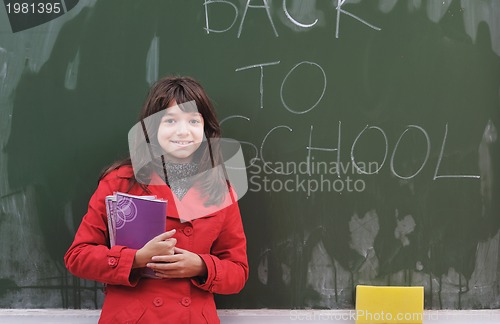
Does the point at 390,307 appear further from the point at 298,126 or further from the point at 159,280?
the point at 159,280

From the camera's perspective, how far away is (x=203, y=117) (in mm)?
2492

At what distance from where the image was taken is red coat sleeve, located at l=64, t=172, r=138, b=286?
2238mm

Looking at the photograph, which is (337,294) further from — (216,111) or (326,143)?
(216,111)

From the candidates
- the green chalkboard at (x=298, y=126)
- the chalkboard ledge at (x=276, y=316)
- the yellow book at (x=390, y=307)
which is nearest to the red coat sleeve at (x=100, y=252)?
the green chalkboard at (x=298, y=126)

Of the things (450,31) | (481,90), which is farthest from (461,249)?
(450,31)

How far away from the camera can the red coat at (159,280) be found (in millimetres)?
2273

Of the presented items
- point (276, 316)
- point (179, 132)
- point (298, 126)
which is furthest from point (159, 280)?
point (298, 126)

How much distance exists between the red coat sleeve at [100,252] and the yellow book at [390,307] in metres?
1.00

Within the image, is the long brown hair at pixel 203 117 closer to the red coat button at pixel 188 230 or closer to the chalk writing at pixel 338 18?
the red coat button at pixel 188 230

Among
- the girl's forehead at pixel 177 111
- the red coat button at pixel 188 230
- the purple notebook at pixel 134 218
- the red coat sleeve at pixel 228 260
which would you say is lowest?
the red coat sleeve at pixel 228 260

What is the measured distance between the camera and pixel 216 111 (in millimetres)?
2750

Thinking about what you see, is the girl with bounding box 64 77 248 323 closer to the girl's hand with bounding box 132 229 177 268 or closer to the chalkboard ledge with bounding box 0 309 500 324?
the girl's hand with bounding box 132 229 177 268

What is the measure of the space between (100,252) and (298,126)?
0.97 m

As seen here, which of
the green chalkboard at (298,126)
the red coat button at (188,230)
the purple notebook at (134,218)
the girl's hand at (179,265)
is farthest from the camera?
the green chalkboard at (298,126)
